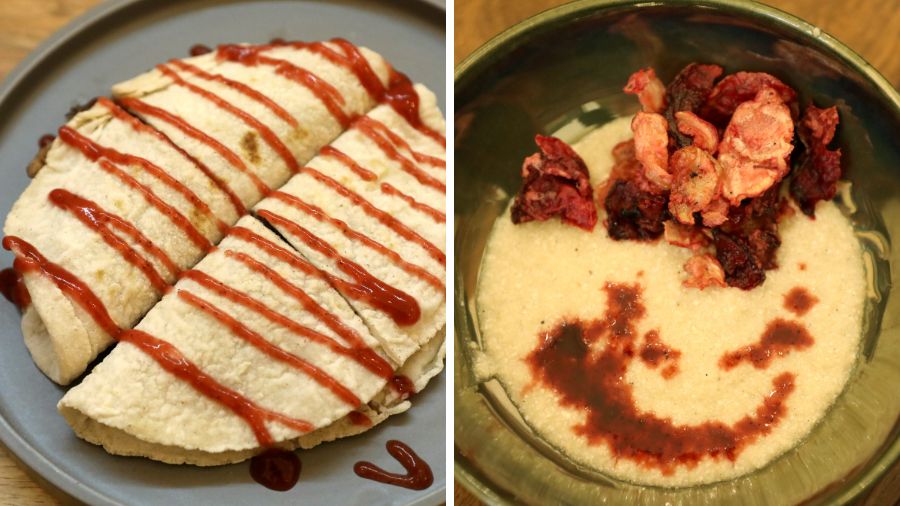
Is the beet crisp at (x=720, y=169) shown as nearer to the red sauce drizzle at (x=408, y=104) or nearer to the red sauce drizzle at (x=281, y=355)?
the red sauce drizzle at (x=408, y=104)

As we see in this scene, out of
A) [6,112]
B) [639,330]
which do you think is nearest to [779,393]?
[639,330]

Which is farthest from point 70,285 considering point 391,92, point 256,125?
point 391,92

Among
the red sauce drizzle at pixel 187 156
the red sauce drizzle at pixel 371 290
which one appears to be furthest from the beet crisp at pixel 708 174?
the red sauce drizzle at pixel 187 156

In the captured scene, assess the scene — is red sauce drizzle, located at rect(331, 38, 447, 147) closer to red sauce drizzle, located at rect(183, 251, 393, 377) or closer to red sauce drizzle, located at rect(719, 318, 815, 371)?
red sauce drizzle, located at rect(183, 251, 393, 377)

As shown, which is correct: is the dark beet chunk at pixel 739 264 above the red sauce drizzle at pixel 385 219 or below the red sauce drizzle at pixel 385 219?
above

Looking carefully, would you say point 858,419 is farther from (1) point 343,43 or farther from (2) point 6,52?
(2) point 6,52

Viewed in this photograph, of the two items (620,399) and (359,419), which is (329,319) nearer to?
(359,419)
